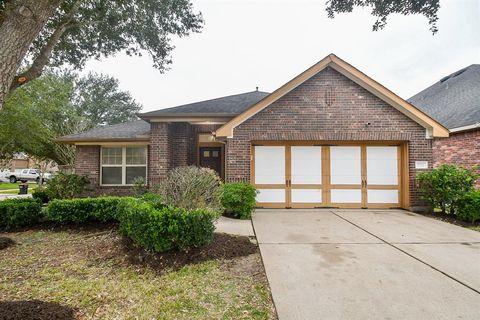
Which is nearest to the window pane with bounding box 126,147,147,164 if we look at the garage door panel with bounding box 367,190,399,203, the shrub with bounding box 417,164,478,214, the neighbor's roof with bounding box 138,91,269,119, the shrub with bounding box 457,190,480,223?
the neighbor's roof with bounding box 138,91,269,119

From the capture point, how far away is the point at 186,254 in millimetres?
4082

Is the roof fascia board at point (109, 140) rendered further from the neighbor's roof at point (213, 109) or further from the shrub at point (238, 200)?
the shrub at point (238, 200)

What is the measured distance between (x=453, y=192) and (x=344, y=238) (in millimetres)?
4547

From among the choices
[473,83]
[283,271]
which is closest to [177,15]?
[283,271]

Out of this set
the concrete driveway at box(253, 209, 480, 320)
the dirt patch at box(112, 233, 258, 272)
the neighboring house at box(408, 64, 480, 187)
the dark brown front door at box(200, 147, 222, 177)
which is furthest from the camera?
the dark brown front door at box(200, 147, 222, 177)

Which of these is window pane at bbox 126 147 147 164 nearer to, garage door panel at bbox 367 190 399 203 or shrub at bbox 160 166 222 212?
shrub at bbox 160 166 222 212

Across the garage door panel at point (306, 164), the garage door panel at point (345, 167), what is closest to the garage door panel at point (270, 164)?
the garage door panel at point (306, 164)

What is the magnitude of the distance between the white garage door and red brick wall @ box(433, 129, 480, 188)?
134 inches

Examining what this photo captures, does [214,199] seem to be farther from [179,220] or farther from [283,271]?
[283,271]

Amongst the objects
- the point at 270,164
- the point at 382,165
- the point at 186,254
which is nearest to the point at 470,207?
the point at 382,165

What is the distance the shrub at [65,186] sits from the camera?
31.2ft

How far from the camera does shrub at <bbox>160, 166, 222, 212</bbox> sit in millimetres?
4867

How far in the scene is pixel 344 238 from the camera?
A: 5191 mm

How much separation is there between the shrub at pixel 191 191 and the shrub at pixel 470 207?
6.93m
